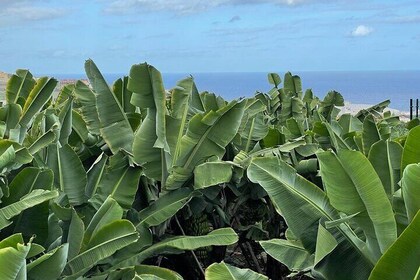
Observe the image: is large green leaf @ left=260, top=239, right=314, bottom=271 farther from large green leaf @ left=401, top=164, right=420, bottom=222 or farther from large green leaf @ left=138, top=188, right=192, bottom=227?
large green leaf @ left=138, top=188, right=192, bottom=227

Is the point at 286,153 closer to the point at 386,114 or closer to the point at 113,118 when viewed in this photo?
the point at 113,118

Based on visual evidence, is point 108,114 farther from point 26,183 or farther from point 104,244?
point 104,244

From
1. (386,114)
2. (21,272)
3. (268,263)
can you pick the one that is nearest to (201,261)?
(268,263)

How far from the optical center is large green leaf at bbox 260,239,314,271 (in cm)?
320

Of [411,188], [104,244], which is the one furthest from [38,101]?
[411,188]

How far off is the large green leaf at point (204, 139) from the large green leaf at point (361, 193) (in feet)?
4.91

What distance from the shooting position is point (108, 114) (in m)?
4.46

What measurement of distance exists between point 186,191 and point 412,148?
1.72 meters

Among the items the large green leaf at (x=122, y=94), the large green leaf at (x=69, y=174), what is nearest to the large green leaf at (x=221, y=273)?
the large green leaf at (x=69, y=174)

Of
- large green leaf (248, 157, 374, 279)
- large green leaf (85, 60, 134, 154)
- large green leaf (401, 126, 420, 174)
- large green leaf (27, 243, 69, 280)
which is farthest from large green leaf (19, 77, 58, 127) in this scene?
large green leaf (401, 126, 420, 174)

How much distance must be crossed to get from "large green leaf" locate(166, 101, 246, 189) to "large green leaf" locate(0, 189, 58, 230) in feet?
3.98

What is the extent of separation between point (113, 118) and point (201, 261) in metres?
1.45

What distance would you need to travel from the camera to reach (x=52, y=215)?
3.53 metres

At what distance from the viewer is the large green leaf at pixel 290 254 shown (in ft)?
10.5
